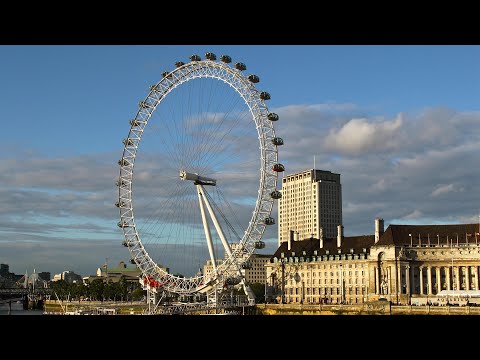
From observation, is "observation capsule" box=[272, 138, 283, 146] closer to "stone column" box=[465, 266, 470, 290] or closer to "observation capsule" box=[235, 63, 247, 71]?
"observation capsule" box=[235, 63, 247, 71]

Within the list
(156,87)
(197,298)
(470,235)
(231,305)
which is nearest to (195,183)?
(156,87)

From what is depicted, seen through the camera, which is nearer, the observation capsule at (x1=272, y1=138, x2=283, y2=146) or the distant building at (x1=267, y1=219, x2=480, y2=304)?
the observation capsule at (x1=272, y1=138, x2=283, y2=146)

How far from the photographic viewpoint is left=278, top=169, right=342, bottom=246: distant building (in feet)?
555

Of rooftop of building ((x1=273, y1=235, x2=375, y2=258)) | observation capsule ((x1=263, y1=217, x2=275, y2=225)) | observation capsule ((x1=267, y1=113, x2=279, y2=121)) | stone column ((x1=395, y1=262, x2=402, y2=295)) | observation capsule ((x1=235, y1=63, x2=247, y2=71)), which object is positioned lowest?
stone column ((x1=395, y1=262, x2=402, y2=295))

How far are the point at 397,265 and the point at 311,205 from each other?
80143 mm

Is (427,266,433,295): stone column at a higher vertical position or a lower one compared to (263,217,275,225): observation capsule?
lower

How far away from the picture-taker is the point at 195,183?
58.2m

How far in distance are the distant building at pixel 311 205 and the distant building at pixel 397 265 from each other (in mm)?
61890

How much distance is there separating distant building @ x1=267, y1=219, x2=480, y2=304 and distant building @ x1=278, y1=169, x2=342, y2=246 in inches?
2437

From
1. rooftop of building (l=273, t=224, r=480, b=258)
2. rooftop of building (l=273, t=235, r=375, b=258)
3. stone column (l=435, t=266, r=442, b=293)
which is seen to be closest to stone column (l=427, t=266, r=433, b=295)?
stone column (l=435, t=266, r=442, b=293)

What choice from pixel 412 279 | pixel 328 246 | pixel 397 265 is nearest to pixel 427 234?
pixel 412 279

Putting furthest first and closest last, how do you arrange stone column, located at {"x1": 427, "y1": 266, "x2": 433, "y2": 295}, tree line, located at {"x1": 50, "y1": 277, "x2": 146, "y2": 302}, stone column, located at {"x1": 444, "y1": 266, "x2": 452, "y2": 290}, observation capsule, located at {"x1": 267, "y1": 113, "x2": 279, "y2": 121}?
1. tree line, located at {"x1": 50, "y1": 277, "x2": 146, "y2": 302}
2. stone column, located at {"x1": 427, "y1": 266, "x2": 433, "y2": 295}
3. stone column, located at {"x1": 444, "y1": 266, "x2": 452, "y2": 290}
4. observation capsule, located at {"x1": 267, "y1": 113, "x2": 279, "y2": 121}

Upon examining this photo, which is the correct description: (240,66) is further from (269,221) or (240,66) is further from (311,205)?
(311,205)
